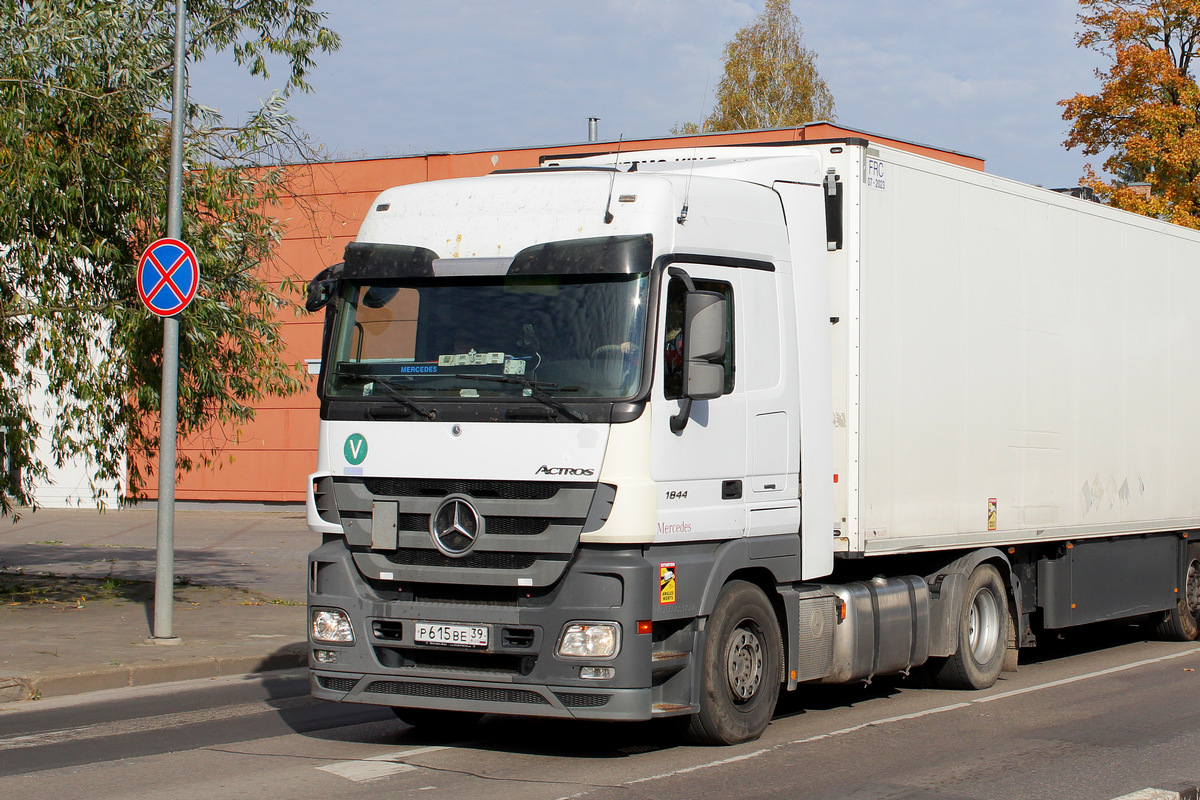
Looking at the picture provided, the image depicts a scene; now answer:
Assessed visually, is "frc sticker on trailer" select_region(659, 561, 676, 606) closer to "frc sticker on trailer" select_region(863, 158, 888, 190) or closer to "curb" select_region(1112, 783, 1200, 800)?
"curb" select_region(1112, 783, 1200, 800)

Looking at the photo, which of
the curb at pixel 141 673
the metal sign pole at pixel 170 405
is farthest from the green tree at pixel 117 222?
the curb at pixel 141 673

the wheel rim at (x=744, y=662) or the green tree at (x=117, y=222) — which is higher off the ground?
the green tree at (x=117, y=222)

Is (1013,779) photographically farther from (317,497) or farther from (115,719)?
(115,719)

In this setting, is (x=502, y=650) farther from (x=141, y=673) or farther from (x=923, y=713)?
(x=141, y=673)

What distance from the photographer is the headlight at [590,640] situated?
704cm

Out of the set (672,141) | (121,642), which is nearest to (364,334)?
(121,642)

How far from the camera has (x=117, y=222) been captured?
44.3 feet

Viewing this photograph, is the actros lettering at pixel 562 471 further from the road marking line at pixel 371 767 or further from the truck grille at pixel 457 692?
the road marking line at pixel 371 767

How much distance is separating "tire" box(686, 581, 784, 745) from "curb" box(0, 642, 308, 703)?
17.3ft

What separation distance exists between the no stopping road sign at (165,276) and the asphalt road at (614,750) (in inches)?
133

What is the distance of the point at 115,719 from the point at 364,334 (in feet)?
11.9

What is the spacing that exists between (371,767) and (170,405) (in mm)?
5744

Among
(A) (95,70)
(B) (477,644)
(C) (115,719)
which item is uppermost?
(A) (95,70)

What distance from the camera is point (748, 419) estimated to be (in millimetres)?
7953
